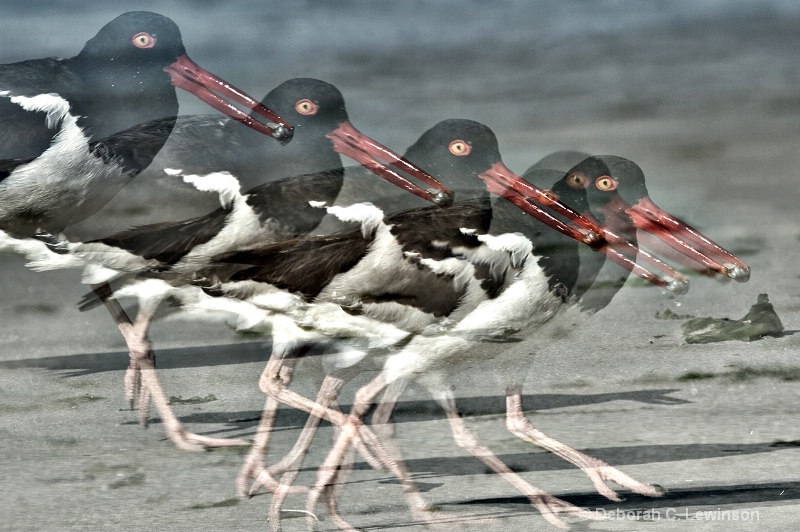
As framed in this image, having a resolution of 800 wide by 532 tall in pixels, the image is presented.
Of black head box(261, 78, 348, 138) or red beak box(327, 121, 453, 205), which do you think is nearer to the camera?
red beak box(327, 121, 453, 205)

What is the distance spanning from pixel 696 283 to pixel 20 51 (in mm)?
2362

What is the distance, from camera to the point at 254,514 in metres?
3.16

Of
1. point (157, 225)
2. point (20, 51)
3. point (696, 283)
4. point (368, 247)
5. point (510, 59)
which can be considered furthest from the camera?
point (510, 59)

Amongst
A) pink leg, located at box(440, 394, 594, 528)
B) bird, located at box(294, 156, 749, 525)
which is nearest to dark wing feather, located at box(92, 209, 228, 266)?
bird, located at box(294, 156, 749, 525)

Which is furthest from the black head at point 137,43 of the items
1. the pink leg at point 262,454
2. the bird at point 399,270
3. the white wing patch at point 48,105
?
the pink leg at point 262,454

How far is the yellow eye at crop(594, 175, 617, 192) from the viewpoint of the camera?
10.8 ft

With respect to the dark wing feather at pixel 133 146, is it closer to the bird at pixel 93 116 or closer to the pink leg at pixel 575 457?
the bird at pixel 93 116

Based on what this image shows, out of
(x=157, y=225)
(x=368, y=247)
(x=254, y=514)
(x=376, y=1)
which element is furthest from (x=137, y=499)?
(x=376, y=1)

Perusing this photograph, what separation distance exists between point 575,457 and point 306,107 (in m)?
1.32

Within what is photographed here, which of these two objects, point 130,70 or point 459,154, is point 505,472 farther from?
point 130,70

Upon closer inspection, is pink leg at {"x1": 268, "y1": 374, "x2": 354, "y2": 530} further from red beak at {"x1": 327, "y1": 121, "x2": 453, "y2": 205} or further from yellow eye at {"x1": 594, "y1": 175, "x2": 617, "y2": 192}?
yellow eye at {"x1": 594, "y1": 175, "x2": 617, "y2": 192}

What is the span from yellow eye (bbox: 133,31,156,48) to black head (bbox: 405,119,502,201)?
2.95ft

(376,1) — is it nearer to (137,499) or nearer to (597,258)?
(597,258)

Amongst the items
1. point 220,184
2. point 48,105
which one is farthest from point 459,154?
point 48,105
